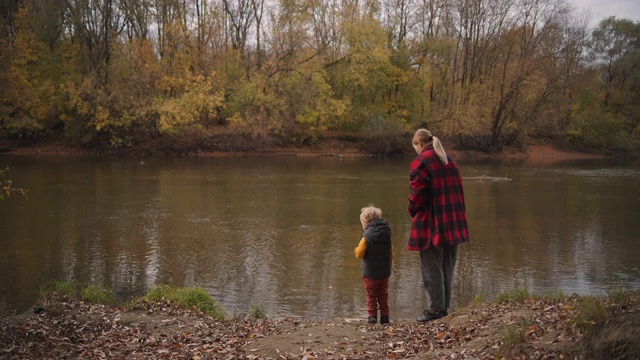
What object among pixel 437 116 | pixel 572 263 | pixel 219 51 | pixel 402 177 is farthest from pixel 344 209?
pixel 219 51

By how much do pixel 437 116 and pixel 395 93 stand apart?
4.97m

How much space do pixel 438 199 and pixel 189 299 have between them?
4244 millimetres

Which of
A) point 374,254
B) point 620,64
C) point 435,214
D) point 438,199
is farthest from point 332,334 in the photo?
point 620,64

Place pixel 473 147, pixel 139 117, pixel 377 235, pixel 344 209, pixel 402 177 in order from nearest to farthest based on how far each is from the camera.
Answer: pixel 377 235 → pixel 344 209 → pixel 402 177 → pixel 139 117 → pixel 473 147

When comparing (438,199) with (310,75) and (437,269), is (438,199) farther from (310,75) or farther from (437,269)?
(310,75)

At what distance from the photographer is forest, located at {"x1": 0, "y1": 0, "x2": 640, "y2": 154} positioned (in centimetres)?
4081

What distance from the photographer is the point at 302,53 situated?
4609 cm

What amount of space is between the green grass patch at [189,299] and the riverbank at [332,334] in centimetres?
47

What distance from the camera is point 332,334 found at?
6.46 m

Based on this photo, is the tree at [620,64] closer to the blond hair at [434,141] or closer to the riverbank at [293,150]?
the riverbank at [293,150]

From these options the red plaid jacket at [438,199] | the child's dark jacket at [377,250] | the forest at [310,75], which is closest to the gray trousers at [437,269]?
the red plaid jacket at [438,199]

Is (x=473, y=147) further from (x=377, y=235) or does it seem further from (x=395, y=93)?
(x=377, y=235)

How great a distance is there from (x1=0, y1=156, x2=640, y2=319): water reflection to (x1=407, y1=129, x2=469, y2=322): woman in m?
2.15

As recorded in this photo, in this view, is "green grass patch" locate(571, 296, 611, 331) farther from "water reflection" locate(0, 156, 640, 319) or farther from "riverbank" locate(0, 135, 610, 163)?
"riverbank" locate(0, 135, 610, 163)
